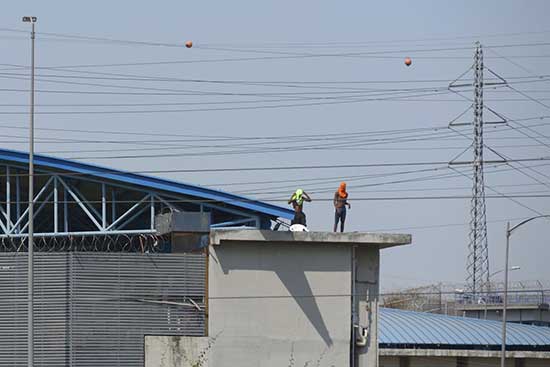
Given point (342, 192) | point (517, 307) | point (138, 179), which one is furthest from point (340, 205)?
point (517, 307)

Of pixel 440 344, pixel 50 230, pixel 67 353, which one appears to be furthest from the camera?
pixel 50 230

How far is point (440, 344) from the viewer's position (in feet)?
211

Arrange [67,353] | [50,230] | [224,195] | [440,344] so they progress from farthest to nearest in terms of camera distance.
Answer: [50,230]
[440,344]
[224,195]
[67,353]

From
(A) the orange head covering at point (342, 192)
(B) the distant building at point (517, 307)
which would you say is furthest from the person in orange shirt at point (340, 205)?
(B) the distant building at point (517, 307)

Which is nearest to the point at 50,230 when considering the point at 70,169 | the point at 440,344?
the point at 70,169

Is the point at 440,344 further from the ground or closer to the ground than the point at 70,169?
closer to the ground

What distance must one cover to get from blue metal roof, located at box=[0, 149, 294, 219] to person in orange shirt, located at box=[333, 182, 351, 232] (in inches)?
917

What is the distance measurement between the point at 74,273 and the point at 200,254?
3.32m

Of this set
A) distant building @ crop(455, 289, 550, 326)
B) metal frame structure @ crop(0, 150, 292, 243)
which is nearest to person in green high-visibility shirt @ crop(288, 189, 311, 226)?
metal frame structure @ crop(0, 150, 292, 243)

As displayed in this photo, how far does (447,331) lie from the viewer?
65.9 meters

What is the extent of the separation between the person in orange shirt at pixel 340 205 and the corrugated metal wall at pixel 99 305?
4.05 m

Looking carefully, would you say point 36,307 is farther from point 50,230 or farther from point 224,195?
point 50,230

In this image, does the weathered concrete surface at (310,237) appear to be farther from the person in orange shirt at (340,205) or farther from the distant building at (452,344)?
the distant building at (452,344)

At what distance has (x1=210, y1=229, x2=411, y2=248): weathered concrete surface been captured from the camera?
35156mm
